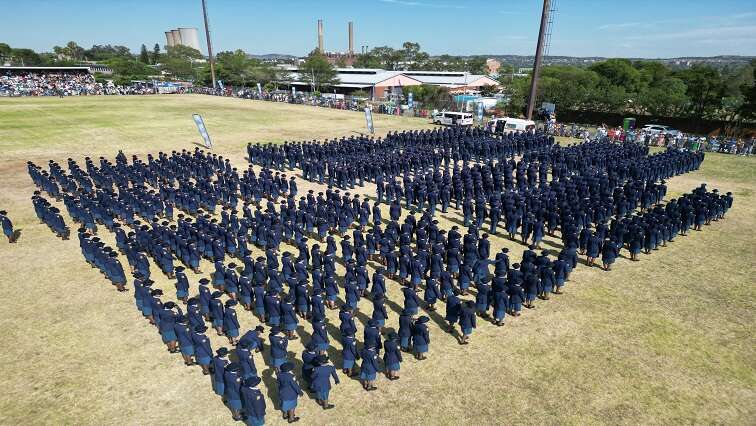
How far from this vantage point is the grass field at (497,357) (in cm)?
721

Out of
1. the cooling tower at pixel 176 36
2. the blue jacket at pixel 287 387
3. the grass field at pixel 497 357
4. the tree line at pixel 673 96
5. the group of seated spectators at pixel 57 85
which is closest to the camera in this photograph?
the blue jacket at pixel 287 387

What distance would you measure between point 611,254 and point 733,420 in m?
5.49

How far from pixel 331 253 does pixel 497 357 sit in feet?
16.3

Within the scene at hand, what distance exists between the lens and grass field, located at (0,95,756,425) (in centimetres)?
721

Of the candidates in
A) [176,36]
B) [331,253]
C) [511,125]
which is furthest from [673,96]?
[176,36]

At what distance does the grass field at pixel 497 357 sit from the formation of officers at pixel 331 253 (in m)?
0.41

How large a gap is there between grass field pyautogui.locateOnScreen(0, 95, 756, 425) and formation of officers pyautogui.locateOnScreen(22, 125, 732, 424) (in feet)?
1.34

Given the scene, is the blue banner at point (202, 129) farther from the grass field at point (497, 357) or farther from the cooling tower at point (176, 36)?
the cooling tower at point (176, 36)

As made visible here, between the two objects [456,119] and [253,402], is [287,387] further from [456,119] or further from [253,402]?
[456,119]

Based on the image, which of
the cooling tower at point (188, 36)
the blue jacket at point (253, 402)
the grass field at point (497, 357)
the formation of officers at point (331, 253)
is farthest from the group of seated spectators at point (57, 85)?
the cooling tower at point (188, 36)

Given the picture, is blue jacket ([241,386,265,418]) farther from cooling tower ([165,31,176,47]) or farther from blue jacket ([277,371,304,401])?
cooling tower ([165,31,176,47])

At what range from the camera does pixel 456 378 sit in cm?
796

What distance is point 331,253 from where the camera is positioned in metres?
11.6

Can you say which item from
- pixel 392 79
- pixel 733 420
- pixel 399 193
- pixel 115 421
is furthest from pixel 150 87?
pixel 733 420
